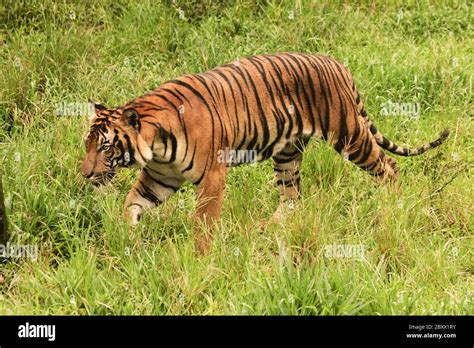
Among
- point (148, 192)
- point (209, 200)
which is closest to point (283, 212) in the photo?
point (209, 200)

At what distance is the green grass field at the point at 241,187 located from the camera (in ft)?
14.6

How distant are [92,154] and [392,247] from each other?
1681 mm

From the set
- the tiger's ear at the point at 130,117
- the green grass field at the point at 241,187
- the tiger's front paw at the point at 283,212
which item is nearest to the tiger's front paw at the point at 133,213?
the green grass field at the point at 241,187

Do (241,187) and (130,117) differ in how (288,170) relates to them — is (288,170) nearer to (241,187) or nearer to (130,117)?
(241,187)

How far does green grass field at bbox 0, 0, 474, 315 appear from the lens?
14.6 feet

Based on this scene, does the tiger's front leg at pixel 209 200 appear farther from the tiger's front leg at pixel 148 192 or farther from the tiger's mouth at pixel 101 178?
the tiger's mouth at pixel 101 178

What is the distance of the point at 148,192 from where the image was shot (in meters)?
5.24

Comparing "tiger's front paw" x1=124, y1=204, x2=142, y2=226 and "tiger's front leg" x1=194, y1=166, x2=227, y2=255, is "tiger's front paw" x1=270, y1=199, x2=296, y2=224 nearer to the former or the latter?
"tiger's front leg" x1=194, y1=166, x2=227, y2=255

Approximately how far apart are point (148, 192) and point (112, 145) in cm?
49

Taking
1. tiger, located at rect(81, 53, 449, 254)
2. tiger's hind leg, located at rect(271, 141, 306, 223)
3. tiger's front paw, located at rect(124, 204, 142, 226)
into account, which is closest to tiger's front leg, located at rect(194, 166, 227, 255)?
tiger, located at rect(81, 53, 449, 254)

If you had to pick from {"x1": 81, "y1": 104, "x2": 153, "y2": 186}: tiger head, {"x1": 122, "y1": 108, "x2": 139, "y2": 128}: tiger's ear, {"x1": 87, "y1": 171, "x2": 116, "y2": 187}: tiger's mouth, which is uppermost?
{"x1": 122, "y1": 108, "x2": 139, "y2": 128}: tiger's ear

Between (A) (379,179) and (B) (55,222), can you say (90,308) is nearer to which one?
(B) (55,222)

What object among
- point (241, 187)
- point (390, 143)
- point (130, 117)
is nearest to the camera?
point (130, 117)
